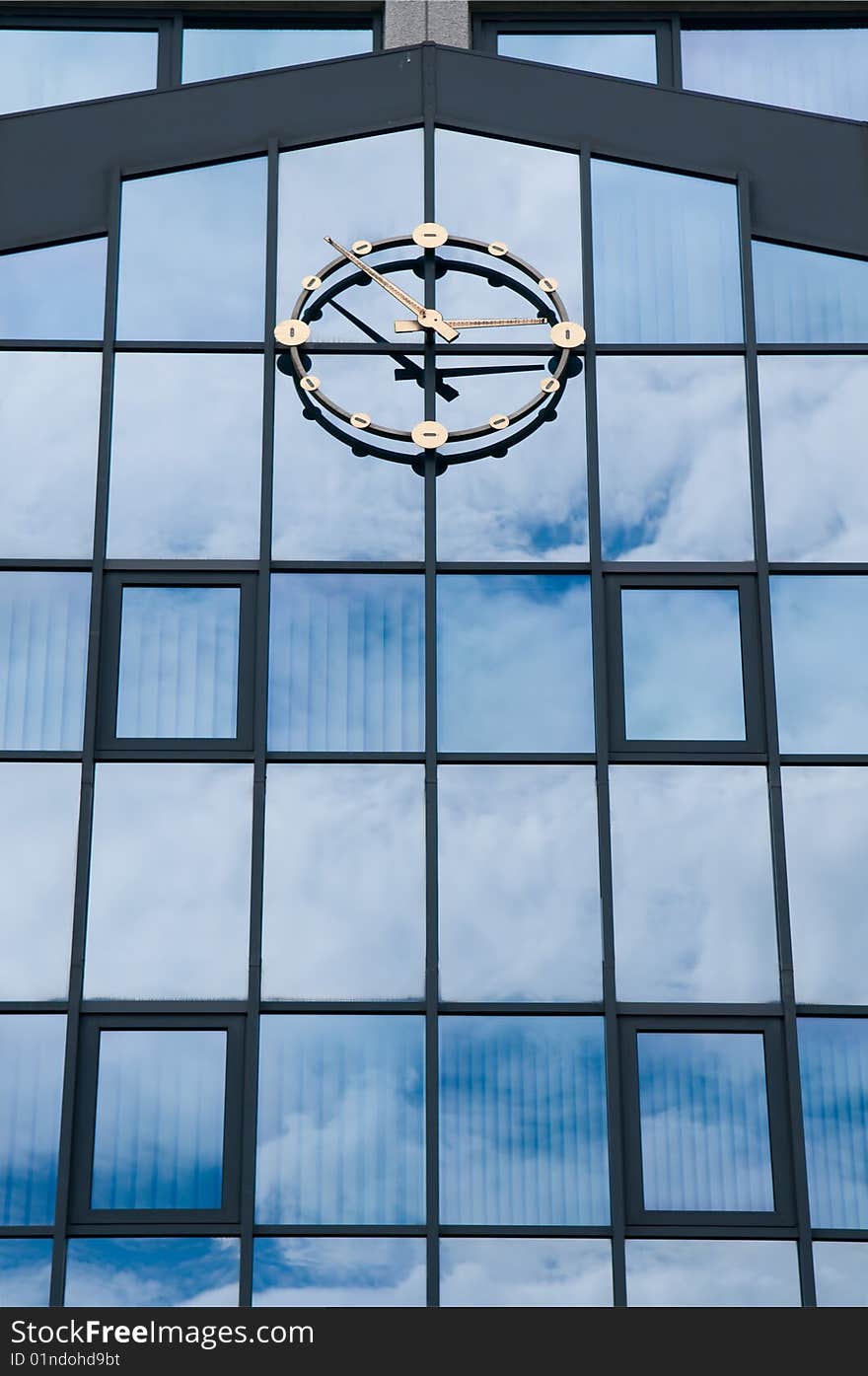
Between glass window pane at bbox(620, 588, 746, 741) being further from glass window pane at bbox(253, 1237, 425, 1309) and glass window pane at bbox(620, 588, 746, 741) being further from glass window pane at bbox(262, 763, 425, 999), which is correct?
glass window pane at bbox(253, 1237, 425, 1309)

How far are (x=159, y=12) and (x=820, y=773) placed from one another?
9891 mm

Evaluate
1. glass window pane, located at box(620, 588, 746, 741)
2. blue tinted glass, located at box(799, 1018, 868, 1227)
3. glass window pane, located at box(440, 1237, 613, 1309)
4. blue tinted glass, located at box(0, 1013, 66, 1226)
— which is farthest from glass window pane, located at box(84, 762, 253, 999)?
blue tinted glass, located at box(799, 1018, 868, 1227)

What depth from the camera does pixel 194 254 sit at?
20.3 meters

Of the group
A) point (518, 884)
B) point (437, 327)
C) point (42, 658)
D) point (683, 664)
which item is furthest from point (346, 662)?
point (437, 327)

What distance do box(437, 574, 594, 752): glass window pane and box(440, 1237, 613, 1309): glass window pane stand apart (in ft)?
12.4

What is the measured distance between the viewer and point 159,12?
74.4 feet

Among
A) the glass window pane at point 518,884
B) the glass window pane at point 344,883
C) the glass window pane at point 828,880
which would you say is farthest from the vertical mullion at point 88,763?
the glass window pane at point 828,880

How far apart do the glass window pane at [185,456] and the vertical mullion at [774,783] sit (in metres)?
4.06

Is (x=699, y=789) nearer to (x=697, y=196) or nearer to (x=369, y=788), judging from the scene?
(x=369, y=788)

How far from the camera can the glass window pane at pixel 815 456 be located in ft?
63.7

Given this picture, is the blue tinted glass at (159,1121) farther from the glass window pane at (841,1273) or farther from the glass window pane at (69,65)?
the glass window pane at (69,65)
